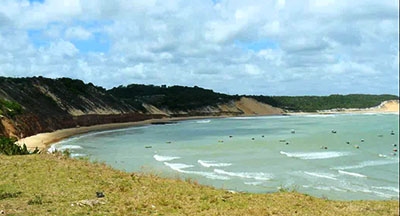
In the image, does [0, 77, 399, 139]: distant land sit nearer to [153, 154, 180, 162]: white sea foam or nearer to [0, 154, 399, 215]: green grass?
[153, 154, 180, 162]: white sea foam

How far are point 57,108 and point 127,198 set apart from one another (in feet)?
212

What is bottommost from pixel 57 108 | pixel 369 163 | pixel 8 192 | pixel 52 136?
pixel 369 163

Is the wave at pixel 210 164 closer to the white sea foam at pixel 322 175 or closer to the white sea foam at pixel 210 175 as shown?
the white sea foam at pixel 210 175

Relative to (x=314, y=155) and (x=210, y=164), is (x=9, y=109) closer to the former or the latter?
(x=210, y=164)

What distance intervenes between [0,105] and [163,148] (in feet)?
62.9

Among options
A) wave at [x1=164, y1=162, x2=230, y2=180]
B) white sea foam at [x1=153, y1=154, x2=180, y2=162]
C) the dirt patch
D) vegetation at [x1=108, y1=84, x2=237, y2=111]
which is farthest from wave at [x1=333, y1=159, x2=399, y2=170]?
the dirt patch

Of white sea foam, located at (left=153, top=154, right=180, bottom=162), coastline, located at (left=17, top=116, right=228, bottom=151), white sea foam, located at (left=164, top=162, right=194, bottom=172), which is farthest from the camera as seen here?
coastline, located at (left=17, top=116, right=228, bottom=151)

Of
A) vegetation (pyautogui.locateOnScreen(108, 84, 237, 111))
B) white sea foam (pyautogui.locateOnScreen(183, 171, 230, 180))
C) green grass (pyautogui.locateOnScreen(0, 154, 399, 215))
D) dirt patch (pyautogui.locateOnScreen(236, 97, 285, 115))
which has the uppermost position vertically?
vegetation (pyautogui.locateOnScreen(108, 84, 237, 111))

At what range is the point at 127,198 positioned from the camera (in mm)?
12344

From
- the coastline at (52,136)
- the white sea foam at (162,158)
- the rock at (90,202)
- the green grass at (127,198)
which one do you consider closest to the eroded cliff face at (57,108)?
the coastline at (52,136)

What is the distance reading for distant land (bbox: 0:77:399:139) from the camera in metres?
56.0

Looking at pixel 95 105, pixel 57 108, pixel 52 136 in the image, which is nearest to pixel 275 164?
pixel 52 136

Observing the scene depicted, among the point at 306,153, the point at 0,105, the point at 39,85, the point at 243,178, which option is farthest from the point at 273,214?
the point at 39,85

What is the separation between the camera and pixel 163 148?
152 ft
